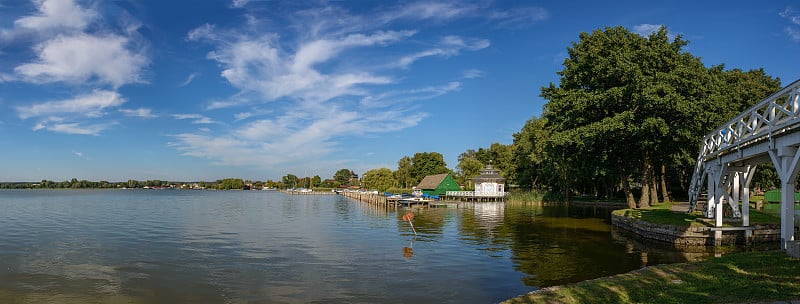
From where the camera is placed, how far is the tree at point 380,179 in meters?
126

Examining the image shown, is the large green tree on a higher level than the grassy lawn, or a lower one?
higher

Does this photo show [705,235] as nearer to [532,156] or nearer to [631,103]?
[631,103]

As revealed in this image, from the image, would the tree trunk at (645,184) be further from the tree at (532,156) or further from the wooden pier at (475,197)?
the wooden pier at (475,197)

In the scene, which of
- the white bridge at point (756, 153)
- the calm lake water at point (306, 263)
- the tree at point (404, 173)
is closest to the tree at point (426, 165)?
the tree at point (404, 173)

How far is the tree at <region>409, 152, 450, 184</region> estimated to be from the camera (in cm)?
12506

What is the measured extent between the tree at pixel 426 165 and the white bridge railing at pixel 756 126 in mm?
98989

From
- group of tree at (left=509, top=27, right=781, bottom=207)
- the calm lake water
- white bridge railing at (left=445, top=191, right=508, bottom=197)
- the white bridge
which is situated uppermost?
group of tree at (left=509, top=27, right=781, bottom=207)

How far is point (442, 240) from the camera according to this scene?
1016 inches

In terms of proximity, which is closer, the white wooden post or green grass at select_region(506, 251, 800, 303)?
green grass at select_region(506, 251, 800, 303)

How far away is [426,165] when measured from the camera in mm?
125500

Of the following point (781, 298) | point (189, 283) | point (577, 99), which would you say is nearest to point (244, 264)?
point (189, 283)

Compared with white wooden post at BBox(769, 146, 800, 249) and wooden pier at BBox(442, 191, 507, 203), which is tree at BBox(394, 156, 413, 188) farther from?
white wooden post at BBox(769, 146, 800, 249)

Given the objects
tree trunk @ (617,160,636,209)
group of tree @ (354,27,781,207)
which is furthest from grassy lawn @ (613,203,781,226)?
tree trunk @ (617,160,636,209)

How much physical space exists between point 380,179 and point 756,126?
4480 inches
